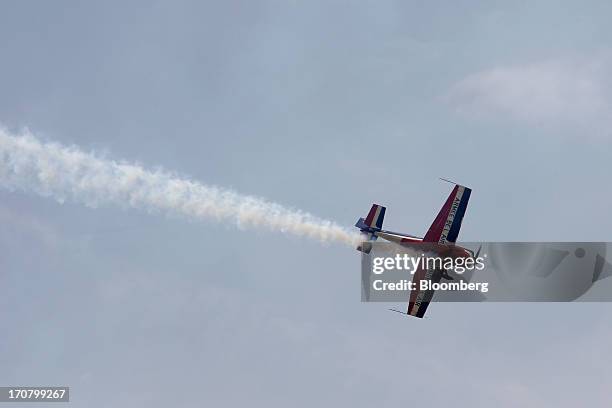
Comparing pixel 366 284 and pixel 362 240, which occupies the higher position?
pixel 362 240

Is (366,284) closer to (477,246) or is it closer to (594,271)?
(477,246)

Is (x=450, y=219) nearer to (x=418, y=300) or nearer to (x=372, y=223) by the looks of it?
(x=372, y=223)

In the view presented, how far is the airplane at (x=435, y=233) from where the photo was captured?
282 feet

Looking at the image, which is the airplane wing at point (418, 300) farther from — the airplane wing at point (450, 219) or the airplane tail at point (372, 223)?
the airplane tail at point (372, 223)

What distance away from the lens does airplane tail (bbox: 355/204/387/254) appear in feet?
287

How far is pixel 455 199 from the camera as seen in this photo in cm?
8862

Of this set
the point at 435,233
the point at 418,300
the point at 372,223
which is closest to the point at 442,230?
the point at 435,233

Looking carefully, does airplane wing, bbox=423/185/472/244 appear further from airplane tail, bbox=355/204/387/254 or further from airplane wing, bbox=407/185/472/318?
airplane tail, bbox=355/204/387/254

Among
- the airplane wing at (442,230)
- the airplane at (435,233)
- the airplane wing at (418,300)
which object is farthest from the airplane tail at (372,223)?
the airplane wing at (418,300)

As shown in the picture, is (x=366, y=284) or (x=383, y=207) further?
(x=383, y=207)

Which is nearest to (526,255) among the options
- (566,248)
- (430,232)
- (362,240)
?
→ (566,248)

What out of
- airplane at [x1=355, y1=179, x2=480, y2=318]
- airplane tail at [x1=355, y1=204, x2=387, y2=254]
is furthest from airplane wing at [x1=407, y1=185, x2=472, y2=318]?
airplane tail at [x1=355, y1=204, x2=387, y2=254]

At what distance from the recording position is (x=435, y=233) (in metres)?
87.1

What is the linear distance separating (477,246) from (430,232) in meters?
5.14
